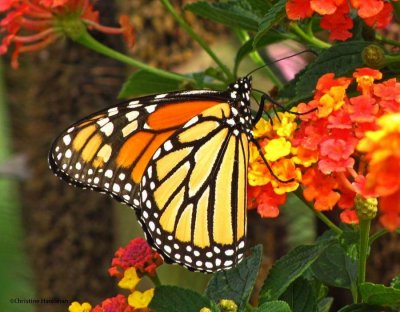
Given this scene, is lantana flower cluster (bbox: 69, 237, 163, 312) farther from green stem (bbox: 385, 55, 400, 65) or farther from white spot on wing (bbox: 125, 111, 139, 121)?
green stem (bbox: 385, 55, 400, 65)

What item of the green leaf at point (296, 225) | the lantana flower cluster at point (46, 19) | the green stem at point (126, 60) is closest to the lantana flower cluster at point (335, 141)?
the green stem at point (126, 60)

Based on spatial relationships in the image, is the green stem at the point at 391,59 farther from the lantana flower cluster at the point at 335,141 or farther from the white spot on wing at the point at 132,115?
the white spot on wing at the point at 132,115

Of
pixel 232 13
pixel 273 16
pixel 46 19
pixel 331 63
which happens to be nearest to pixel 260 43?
pixel 232 13

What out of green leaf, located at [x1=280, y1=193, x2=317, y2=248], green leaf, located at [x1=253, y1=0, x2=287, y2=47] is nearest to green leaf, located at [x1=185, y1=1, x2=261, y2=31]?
green leaf, located at [x1=253, y1=0, x2=287, y2=47]

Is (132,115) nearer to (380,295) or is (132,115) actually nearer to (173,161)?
(173,161)

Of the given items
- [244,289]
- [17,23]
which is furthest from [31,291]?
[244,289]

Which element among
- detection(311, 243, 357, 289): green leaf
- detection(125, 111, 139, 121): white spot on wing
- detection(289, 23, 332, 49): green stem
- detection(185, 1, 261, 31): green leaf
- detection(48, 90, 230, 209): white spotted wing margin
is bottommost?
detection(311, 243, 357, 289): green leaf

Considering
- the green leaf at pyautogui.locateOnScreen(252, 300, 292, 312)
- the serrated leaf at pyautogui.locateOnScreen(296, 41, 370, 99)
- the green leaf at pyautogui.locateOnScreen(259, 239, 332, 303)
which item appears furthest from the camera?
the serrated leaf at pyautogui.locateOnScreen(296, 41, 370, 99)

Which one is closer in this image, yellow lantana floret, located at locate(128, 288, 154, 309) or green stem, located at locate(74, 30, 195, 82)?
yellow lantana floret, located at locate(128, 288, 154, 309)
